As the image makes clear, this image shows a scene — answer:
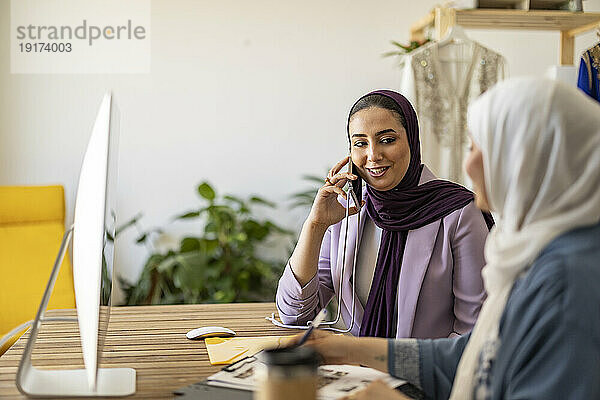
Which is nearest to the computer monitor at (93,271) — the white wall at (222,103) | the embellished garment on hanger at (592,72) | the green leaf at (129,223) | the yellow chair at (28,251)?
the yellow chair at (28,251)

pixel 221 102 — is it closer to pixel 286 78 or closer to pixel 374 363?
pixel 286 78

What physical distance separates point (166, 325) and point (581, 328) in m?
A: 1.27

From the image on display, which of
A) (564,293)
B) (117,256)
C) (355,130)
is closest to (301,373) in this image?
(564,293)

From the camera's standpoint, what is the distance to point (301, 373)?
99 centimetres

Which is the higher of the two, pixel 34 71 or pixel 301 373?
pixel 34 71

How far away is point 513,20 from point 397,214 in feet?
6.32

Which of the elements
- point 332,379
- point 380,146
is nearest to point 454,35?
point 380,146

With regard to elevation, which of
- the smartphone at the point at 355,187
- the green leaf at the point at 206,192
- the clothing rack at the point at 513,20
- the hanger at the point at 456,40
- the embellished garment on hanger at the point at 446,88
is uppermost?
the clothing rack at the point at 513,20

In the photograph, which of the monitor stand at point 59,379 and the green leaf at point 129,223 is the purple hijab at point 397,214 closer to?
the monitor stand at point 59,379

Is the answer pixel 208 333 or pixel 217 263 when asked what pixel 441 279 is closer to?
pixel 208 333

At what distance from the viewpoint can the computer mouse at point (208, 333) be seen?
182 centimetres

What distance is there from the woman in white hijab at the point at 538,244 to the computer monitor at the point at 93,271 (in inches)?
19.9

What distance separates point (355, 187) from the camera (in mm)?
2062

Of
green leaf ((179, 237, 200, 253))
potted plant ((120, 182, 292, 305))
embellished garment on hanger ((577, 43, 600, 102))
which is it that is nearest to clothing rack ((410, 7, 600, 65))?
embellished garment on hanger ((577, 43, 600, 102))
